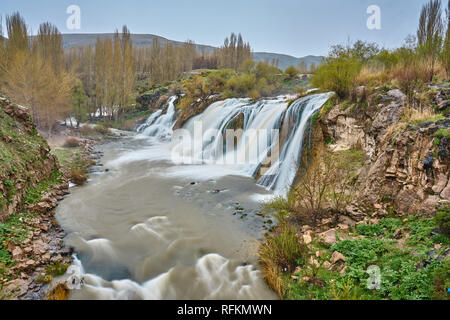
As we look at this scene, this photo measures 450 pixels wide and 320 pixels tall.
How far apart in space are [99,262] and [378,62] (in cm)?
1364

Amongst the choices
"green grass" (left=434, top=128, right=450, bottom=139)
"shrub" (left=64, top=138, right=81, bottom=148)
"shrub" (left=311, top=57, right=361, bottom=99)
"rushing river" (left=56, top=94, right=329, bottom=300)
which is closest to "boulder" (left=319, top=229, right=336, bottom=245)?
"rushing river" (left=56, top=94, right=329, bottom=300)

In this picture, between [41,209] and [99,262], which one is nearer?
[99,262]

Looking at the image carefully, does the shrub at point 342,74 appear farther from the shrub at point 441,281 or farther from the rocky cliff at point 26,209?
the rocky cliff at point 26,209

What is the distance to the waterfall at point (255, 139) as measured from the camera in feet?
35.1

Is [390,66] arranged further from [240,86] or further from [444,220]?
[240,86]

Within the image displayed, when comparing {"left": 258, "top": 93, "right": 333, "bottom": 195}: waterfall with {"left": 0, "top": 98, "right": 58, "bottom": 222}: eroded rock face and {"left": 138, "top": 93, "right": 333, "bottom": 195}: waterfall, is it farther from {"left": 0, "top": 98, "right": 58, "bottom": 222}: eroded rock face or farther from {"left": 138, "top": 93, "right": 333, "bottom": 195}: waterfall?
{"left": 0, "top": 98, "right": 58, "bottom": 222}: eroded rock face

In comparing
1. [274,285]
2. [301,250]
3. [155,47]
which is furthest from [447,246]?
[155,47]

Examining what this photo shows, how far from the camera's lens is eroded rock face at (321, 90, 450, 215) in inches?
199

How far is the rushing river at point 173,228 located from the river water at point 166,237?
0.02 m

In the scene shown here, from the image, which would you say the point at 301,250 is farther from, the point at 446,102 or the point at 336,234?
the point at 446,102

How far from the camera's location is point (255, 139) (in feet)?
46.6

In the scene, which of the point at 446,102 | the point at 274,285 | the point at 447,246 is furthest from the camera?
the point at 446,102
